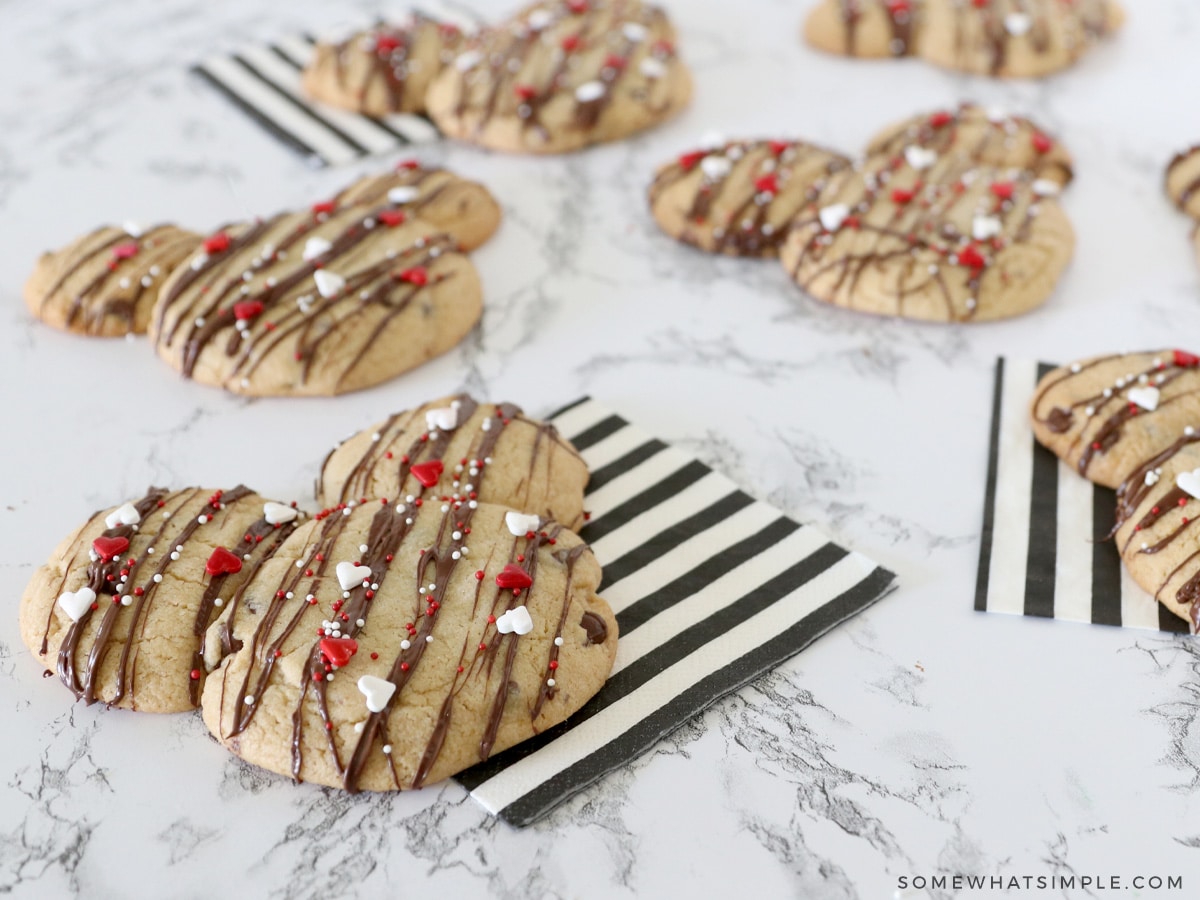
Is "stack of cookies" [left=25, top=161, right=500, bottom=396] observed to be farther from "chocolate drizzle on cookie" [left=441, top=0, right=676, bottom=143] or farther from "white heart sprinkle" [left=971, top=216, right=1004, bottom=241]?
"white heart sprinkle" [left=971, top=216, right=1004, bottom=241]

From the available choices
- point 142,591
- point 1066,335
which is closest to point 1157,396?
point 1066,335

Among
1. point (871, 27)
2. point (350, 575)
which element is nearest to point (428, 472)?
point (350, 575)

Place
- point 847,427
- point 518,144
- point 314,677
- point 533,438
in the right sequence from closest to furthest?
1. point 314,677
2. point 533,438
3. point 847,427
4. point 518,144

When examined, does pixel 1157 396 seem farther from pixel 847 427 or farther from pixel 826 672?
pixel 826 672

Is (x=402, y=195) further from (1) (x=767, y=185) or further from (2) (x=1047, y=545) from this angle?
(2) (x=1047, y=545)

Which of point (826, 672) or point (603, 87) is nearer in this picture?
point (826, 672)

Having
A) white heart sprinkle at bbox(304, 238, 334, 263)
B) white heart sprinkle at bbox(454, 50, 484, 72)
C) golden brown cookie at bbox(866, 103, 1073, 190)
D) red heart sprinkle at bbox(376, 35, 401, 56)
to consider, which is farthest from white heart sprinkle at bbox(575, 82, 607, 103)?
white heart sprinkle at bbox(304, 238, 334, 263)

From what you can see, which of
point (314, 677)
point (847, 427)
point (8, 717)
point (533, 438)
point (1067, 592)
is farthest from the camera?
point (847, 427)
